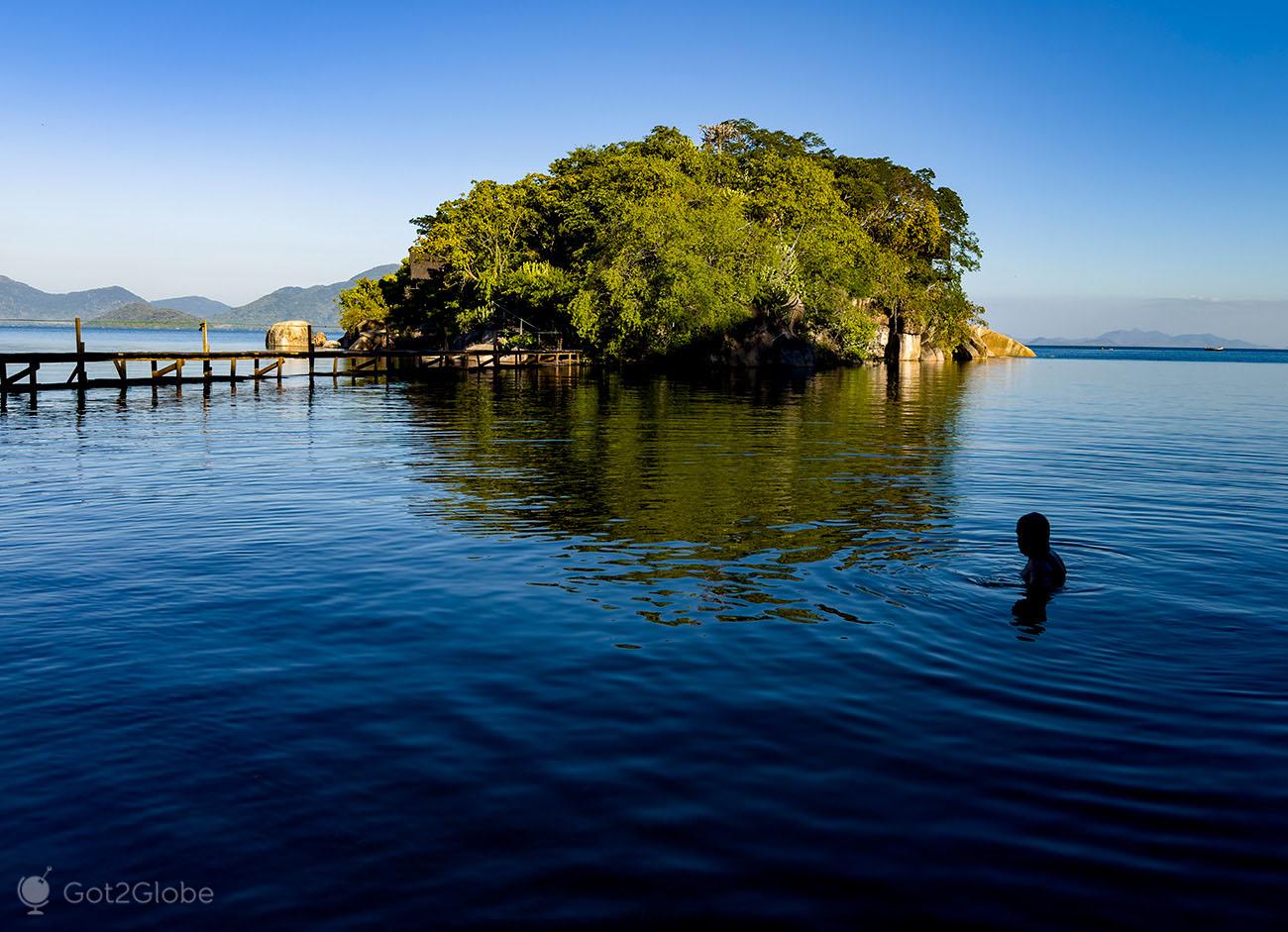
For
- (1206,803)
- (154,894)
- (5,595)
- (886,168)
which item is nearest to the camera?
(154,894)

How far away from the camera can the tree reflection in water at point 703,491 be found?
1152cm

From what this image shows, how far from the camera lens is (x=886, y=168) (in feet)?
315

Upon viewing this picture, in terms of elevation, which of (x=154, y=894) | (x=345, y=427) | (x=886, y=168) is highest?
(x=886, y=168)

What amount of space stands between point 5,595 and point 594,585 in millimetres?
7007

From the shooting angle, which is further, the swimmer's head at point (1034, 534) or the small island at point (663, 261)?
the small island at point (663, 261)

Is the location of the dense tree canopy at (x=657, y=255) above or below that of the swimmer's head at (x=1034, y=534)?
above

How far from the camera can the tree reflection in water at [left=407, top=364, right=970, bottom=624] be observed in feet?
37.8

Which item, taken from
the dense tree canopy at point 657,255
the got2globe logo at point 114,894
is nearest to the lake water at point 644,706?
the got2globe logo at point 114,894

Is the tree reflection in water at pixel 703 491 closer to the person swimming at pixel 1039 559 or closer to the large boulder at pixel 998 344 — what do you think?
the person swimming at pixel 1039 559

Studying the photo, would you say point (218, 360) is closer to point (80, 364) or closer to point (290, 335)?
point (80, 364)

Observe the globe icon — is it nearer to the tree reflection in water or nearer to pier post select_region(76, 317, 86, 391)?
the tree reflection in water

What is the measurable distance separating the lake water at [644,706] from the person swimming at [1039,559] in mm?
431

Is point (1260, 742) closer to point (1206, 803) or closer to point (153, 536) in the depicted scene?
point (1206, 803)

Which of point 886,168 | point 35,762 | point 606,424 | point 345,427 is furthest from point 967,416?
point 886,168
